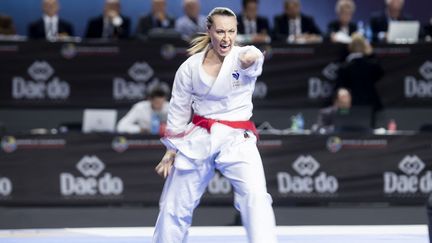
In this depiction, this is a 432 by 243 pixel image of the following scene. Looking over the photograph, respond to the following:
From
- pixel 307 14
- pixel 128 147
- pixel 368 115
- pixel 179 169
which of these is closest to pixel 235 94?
pixel 179 169

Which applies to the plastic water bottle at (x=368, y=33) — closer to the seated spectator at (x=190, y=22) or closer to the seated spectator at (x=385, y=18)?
the seated spectator at (x=385, y=18)

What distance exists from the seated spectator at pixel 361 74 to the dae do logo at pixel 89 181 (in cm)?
299

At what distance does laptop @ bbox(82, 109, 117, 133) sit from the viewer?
9898mm

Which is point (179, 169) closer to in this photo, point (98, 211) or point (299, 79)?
point (98, 211)

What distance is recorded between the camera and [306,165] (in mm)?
9781

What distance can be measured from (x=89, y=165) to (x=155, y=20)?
8.65 feet

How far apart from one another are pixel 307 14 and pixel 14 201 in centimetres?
513

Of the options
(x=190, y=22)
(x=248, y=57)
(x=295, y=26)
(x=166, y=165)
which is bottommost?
(x=166, y=165)

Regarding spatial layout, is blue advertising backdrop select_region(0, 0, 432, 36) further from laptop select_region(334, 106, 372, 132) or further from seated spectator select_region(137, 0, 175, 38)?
laptop select_region(334, 106, 372, 132)

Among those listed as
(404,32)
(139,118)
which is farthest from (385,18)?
(139,118)

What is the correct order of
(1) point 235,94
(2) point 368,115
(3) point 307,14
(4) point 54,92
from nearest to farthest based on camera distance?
(1) point 235,94 < (2) point 368,115 < (4) point 54,92 < (3) point 307,14

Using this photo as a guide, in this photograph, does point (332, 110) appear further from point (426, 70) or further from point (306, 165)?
point (426, 70)

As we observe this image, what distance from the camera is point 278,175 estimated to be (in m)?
9.77

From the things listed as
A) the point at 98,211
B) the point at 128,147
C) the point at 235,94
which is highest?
the point at 235,94
